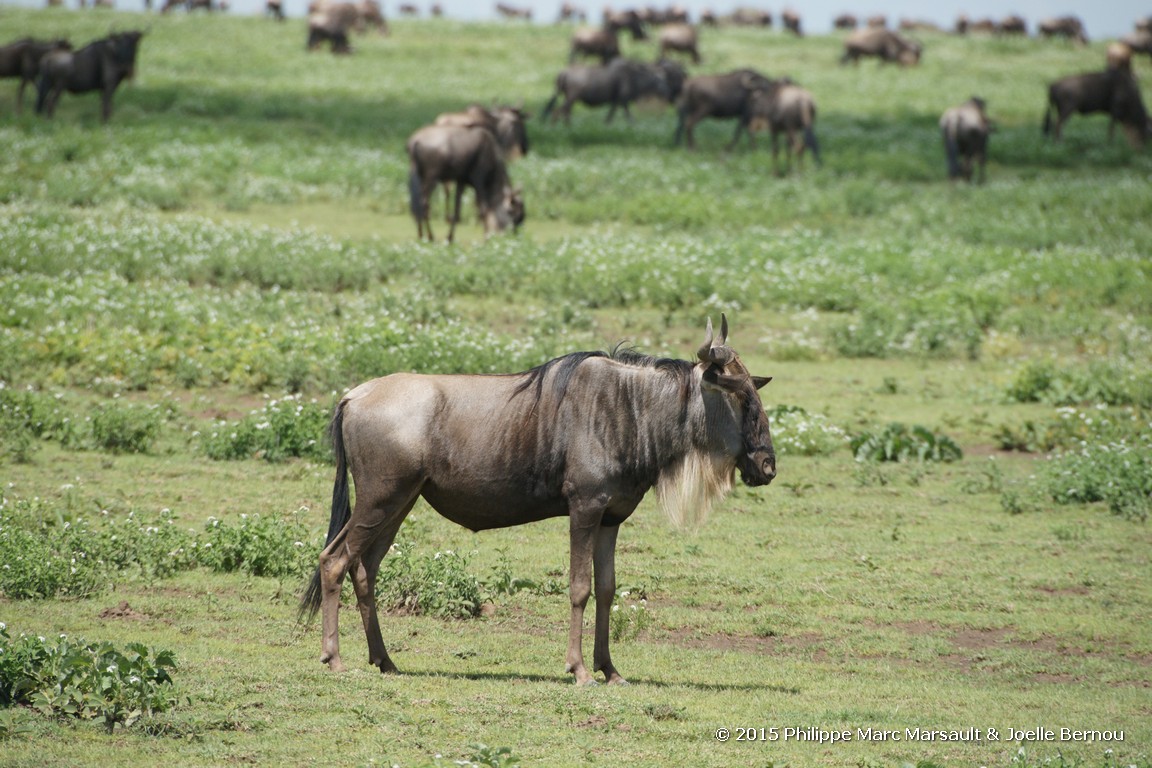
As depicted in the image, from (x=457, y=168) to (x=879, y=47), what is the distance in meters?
32.9

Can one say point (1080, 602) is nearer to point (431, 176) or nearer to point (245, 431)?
point (245, 431)

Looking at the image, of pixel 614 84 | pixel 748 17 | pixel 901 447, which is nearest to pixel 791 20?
pixel 748 17

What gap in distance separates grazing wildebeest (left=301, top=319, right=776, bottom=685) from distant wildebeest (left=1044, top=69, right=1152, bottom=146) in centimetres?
3074

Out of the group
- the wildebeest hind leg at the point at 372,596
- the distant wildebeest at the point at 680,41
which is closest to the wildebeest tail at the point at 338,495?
the wildebeest hind leg at the point at 372,596

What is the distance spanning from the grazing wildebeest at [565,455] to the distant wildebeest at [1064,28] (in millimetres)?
60451

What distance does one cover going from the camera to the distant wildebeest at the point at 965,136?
29688 millimetres

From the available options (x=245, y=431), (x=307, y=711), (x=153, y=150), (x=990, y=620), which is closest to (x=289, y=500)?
(x=245, y=431)

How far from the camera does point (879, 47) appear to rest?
51.4 meters

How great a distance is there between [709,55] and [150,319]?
3901cm

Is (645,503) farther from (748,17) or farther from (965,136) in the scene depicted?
(748,17)

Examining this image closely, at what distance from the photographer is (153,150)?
89.7 feet

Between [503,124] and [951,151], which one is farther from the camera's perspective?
[951,151]

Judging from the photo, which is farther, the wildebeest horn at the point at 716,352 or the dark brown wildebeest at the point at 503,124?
the dark brown wildebeest at the point at 503,124

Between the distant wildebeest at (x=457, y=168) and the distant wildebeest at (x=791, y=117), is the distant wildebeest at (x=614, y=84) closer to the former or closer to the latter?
the distant wildebeest at (x=791, y=117)
